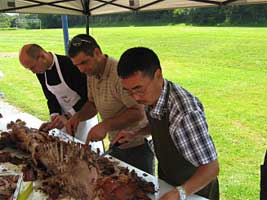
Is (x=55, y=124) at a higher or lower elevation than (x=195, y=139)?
lower

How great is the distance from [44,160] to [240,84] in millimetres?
6750

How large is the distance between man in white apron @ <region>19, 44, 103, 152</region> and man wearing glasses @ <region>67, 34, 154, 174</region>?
0.26m

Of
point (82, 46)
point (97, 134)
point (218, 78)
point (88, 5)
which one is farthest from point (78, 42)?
point (218, 78)

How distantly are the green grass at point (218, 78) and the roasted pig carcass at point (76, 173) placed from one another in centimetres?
209

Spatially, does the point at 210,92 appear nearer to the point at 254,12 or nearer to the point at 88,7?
the point at 254,12

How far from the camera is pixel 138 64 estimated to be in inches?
54.0

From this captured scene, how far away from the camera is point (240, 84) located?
25.9ft

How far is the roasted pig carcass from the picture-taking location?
4.65 ft

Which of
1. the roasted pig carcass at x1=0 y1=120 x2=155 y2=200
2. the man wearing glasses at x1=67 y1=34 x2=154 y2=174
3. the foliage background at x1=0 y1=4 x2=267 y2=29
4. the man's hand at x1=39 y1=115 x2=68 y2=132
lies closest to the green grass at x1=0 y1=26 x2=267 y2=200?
the foliage background at x1=0 y1=4 x2=267 y2=29

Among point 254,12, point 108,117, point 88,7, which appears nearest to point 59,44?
point 254,12

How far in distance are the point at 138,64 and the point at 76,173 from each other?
1.67ft

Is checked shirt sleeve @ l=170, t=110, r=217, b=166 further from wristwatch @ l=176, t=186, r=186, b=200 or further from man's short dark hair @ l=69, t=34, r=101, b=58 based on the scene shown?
man's short dark hair @ l=69, t=34, r=101, b=58

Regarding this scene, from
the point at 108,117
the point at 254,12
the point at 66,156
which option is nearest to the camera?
the point at 66,156

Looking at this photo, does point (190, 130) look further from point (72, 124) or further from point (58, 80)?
point (58, 80)
